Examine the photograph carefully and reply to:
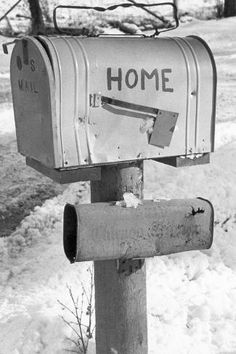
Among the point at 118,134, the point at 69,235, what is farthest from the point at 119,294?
the point at 118,134

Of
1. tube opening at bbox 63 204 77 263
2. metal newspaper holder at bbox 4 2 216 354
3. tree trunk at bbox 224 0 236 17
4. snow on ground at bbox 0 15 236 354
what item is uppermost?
metal newspaper holder at bbox 4 2 216 354

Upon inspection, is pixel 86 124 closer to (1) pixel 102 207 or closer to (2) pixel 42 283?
(1) pixel 102 207

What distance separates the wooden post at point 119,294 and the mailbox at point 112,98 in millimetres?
Answer: 139

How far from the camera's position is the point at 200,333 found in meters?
3.57

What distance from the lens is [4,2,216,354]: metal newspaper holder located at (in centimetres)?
203

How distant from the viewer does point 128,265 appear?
2.33 meters

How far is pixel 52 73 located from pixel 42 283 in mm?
2405

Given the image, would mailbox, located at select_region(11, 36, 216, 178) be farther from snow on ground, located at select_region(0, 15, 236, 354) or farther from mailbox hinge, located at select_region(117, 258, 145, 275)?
snow on ground, located at select_region(0, 15, 236, 354)

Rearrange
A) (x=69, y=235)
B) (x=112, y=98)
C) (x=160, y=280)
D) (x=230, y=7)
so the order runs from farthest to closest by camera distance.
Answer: (x=230, y=7) → (x=160, y=280) → (x=69, y=235) → (x=112, y=98)

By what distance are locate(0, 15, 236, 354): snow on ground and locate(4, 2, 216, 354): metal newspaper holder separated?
1.20 metres

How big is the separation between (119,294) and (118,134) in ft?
2.16

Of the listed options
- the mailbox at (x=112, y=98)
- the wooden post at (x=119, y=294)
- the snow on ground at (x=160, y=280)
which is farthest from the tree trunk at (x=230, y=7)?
the wooden post at (x=119, y=294)

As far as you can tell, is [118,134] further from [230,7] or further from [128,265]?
[230,7]

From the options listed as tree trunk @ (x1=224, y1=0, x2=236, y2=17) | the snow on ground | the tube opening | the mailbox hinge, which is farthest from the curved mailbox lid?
tree trunk @ (x1=224, y1=0, x2=236, y2=17)
